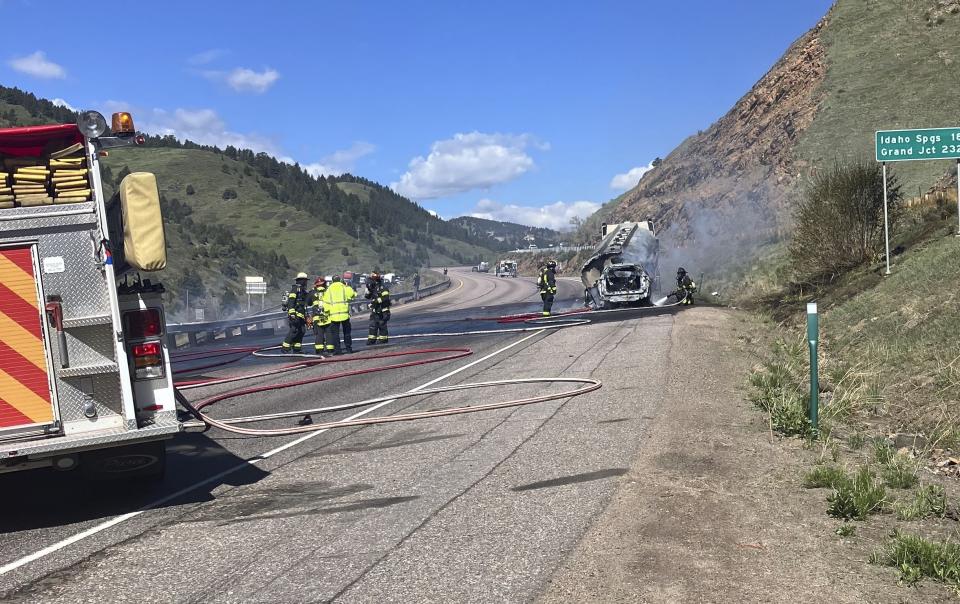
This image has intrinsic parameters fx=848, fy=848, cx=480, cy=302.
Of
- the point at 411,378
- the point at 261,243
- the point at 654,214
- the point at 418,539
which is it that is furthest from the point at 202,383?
the point at 261,243

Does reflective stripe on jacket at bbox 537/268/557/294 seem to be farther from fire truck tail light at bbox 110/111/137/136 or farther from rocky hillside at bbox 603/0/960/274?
fire truck tail light at bbox 110/111/137/136

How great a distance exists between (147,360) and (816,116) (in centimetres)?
5443

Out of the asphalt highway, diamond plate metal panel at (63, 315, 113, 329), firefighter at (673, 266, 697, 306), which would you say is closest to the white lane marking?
the asphalt highway

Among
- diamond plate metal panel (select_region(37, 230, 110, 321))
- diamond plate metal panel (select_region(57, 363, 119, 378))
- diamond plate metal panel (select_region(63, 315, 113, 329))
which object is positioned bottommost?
diamond plate metal panel (select_region(57, 363, 119, 378))

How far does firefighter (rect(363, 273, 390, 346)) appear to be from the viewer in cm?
2056

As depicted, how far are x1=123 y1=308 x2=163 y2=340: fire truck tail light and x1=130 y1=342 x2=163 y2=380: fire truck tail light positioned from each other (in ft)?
0.28

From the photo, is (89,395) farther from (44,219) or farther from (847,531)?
(847,531)

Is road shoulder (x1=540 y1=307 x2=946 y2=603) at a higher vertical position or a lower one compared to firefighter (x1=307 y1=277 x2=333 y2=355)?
lower

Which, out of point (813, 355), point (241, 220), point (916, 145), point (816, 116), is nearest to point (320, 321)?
point (813, 355)

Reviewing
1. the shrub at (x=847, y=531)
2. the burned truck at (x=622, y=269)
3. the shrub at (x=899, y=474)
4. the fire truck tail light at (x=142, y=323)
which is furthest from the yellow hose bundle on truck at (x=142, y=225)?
the burned truck at (x=622, y=269)

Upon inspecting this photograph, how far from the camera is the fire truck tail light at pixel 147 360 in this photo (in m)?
7.09

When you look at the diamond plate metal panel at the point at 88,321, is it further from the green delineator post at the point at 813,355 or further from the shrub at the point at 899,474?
the shrub at the point at 899,474

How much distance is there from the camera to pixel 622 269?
28.8 m

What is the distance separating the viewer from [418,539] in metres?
5.72
